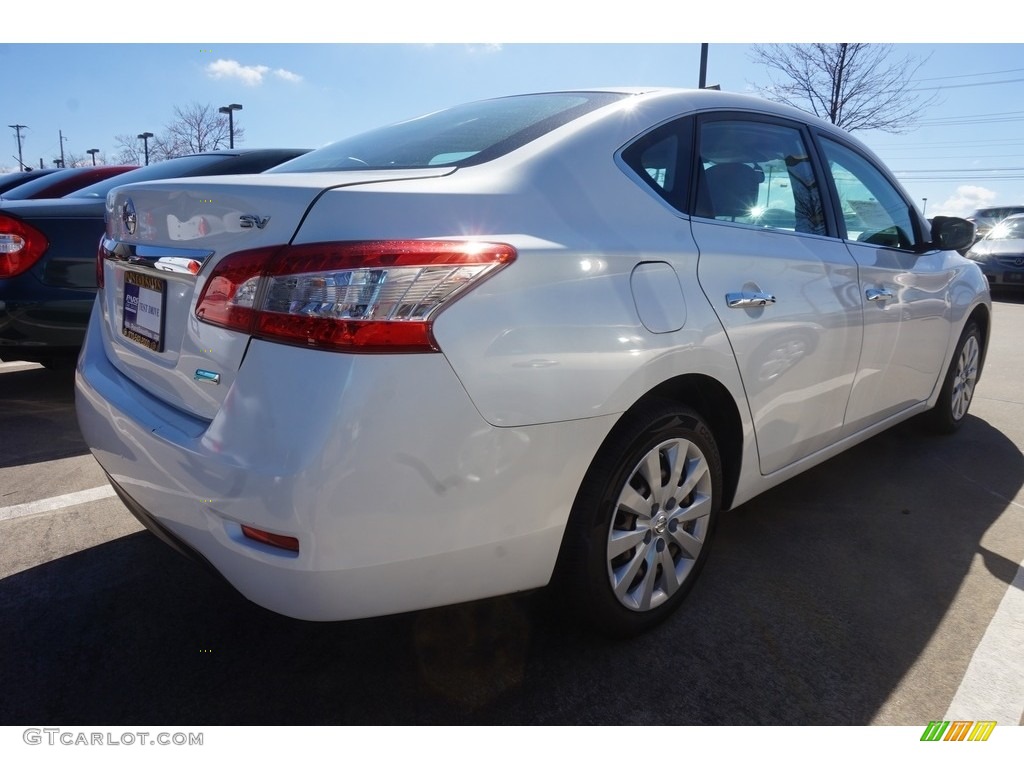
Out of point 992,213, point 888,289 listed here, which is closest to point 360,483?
point 888,289

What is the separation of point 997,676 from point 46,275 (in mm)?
4649

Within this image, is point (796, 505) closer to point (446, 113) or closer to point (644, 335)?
point (644, 335)

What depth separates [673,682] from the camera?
2012mm

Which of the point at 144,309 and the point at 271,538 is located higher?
the point at 144,309

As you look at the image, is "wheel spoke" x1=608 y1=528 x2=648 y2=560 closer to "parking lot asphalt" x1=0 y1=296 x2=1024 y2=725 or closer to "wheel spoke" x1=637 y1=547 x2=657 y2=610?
"wheel spoke" x1=637 y1=547 x2=657 y2=610

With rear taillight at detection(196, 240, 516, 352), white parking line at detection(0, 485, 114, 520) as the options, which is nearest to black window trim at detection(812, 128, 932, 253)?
rear taillight at detection(196, 240, 516, 352)

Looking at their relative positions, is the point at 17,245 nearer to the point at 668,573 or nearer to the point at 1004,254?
the point at 668,573

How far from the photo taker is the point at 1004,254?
43.7 feet

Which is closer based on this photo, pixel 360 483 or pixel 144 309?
pixel 360 483

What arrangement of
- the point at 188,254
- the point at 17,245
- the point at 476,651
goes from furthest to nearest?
the point at 17,245 → the point at 476,651 → the point at 188,254

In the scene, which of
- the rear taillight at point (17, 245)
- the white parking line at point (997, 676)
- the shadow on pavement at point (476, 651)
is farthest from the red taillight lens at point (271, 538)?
the rear taillight at point (17, 245)

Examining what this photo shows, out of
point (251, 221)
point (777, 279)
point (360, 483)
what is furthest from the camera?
point (777, 279)

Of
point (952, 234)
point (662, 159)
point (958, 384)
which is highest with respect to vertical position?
point (662, 159)

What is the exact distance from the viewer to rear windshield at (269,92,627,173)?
205cm
